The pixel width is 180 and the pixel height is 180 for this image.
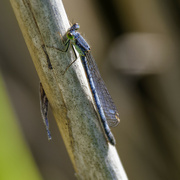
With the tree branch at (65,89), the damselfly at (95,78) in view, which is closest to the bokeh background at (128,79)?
the damselfly at (95,78)

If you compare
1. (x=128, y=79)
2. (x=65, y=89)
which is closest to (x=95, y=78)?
(x=65, y=89)

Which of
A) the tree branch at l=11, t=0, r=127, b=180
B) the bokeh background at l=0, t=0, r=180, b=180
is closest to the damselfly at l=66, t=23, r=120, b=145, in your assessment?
the tree branch at l=11, t=0, r=127, b=180

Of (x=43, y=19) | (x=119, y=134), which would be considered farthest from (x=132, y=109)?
(x=43, y=19)

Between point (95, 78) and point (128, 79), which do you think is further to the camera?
point (128, 79)

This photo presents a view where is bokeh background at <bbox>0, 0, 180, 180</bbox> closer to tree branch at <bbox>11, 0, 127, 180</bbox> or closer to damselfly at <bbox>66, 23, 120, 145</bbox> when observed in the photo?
damselfly at <bbox>66, 23, 120, 145</bbox>

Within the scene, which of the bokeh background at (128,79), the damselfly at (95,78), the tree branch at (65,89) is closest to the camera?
the tree branch at (65,89)

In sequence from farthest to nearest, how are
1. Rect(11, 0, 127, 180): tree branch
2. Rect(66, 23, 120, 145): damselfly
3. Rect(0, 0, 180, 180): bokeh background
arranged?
Rect(0, 0, 180, 180): bokeh background
Rect(66, 23, 120, 145): damselfly
Rect(11, 0, 127, 180): tree branch

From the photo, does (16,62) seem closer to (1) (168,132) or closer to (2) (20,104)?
(2) (20,104)

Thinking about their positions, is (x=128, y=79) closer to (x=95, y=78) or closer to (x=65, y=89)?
(x=95, y=78)

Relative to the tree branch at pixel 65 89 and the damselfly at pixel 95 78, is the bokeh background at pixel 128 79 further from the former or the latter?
the tree branch at pixel 65 89
